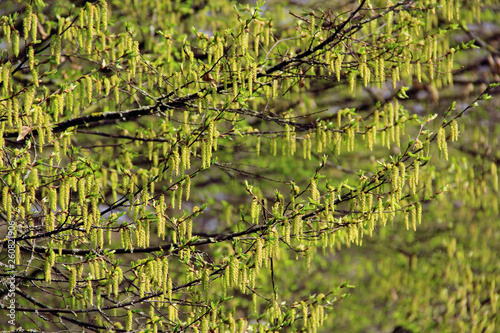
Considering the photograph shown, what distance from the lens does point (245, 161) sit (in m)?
8.68

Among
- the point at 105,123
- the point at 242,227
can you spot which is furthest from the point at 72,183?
the point at 105,123

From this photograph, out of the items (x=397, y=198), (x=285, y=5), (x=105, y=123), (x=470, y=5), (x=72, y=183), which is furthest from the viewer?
(x=285, y=5)

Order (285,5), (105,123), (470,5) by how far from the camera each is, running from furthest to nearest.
A: (285,5)
(470,5)
(105,123)

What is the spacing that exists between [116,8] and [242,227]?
4.98m

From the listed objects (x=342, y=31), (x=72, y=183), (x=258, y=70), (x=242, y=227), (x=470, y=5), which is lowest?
(x=242, y=227)

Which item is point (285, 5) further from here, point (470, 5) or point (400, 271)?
point (400, 271)

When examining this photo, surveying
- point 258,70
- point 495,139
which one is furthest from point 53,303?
point 495,139

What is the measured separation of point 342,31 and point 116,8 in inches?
187

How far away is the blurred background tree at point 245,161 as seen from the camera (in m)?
3.92

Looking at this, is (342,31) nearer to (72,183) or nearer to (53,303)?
(72,183)

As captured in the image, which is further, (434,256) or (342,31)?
(434,256)

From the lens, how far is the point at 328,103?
9352 millimetres

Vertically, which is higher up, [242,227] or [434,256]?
[242,227]

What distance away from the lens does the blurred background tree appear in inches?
154
